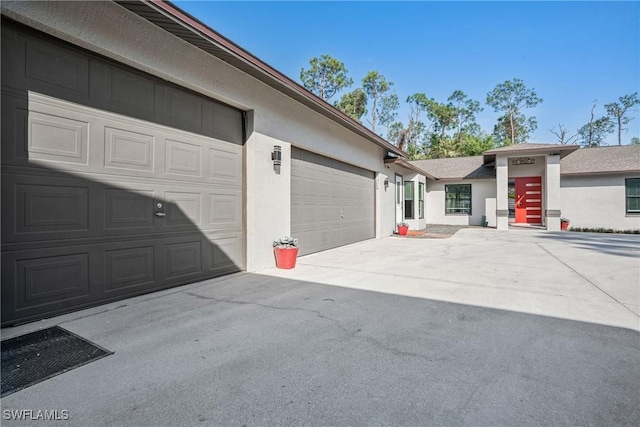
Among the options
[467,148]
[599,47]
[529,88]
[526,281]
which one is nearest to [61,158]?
[526,281]

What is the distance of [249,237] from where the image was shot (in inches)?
218

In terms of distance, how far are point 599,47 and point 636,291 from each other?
14138 mm

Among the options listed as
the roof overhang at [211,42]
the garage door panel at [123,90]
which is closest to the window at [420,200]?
the roof overhang at [211,42]

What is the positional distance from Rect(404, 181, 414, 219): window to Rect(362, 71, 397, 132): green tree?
1934cm

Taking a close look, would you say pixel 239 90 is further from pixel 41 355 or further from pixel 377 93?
pixel 377 93

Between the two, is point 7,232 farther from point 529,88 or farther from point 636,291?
point 529,88

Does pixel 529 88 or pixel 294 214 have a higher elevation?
pixel 529 88

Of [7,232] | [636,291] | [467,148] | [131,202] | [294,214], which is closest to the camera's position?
[7,232]

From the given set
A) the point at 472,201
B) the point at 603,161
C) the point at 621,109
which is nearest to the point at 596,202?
the point at 603,161

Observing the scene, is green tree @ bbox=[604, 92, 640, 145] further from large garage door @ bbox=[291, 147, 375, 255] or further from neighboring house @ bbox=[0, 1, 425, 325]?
neighboring house @ bbox=[0, 1, 425, 325]

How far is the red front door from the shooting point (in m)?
15.9

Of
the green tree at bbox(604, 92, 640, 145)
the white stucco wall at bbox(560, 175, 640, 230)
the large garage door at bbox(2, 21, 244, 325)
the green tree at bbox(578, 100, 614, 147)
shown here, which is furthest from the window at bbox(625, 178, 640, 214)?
the green tree at bbox(604, 92, 640, 145)

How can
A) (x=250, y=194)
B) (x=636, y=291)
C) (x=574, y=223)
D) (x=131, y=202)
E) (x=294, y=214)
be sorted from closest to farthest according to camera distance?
(x=131, y=202), (x=636, y=291), (x=250, y=194), (x=294, y=214), (x=574, y=223)

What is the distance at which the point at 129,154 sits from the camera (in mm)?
3842
